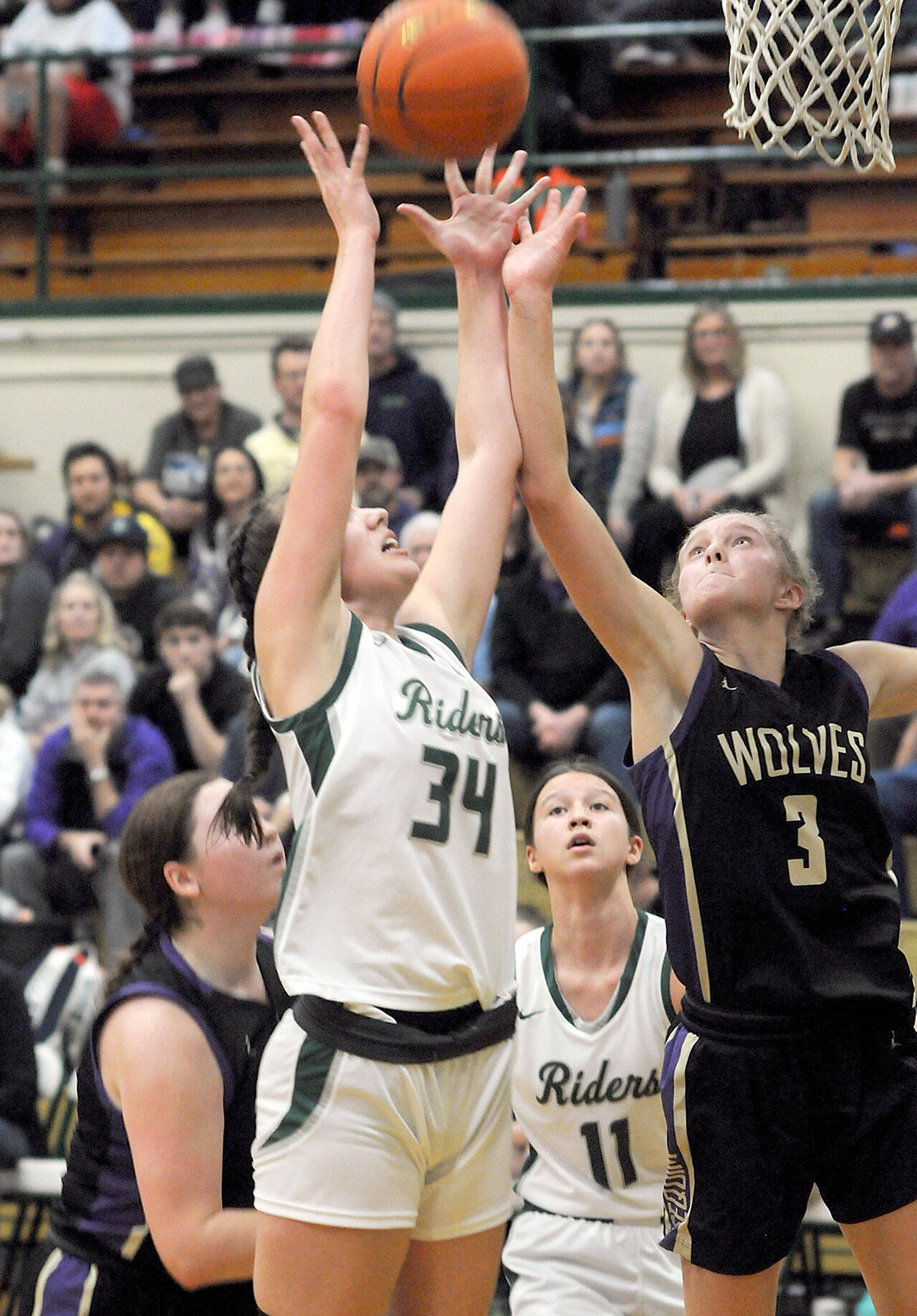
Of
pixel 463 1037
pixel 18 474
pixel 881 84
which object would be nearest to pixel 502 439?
pixel 463 1037

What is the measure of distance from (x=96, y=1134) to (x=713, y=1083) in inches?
A: 45.0

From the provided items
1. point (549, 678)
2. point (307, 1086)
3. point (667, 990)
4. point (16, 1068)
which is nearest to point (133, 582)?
point (549, 678)

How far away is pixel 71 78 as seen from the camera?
33.8 ft

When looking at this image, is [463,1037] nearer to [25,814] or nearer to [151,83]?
[25,814]

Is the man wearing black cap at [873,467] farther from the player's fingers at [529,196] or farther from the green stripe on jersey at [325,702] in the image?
the green stripe on jersey at [325,702]

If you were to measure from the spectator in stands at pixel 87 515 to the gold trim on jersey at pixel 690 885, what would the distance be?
5190 mm

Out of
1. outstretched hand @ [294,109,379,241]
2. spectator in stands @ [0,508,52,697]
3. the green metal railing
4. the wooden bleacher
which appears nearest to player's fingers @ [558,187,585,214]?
outstretched hand @ [294,109,379,241]

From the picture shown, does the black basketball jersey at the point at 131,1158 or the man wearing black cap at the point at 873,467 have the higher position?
the man wearing black cap at the point at 873,467

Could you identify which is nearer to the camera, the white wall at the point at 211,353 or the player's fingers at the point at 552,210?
the player's fingers at the point at 552,210

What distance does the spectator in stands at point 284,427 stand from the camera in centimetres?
795

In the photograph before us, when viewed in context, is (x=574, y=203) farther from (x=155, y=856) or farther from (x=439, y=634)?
(x=155, y=856)

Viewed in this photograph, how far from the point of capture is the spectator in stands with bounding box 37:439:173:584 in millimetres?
7887

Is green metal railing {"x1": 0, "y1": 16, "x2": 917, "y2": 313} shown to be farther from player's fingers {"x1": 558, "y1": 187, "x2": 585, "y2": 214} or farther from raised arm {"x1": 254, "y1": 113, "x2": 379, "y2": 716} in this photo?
raised arm {"x1": 254, "y1": 113, "x2": 379, "y2": 716}

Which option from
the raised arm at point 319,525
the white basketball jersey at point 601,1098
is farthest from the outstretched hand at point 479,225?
the white basketball jersey at point 601,1098
